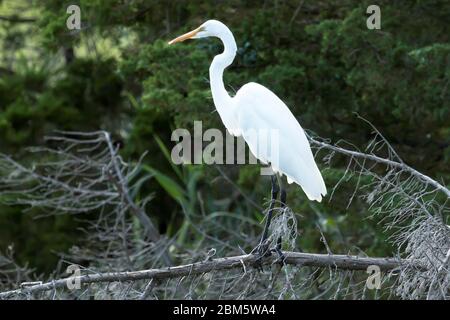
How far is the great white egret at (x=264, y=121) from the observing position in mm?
4629

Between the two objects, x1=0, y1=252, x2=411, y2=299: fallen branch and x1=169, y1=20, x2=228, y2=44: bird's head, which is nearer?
x1=0, y1=252, x2=411, y2=299: fallen branch

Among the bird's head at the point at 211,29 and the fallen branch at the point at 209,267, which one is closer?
the fallen branch at the point at 209,267

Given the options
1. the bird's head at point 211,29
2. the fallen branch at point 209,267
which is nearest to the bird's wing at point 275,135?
the bird's head at point 211,29

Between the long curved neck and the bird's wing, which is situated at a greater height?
the long curved neck

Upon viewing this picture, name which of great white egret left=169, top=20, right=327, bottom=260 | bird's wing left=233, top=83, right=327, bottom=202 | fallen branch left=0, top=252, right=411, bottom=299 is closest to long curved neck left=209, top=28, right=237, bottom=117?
great white egret left=169, top=20, right=327, bottom=260

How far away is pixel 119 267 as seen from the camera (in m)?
6.23

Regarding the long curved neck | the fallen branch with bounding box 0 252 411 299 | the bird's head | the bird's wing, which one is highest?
the bird's head

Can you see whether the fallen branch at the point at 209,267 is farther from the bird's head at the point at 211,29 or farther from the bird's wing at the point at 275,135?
the bird's head at the point at 211,29

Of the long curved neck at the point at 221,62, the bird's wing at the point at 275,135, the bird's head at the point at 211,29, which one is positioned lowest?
the bird's wing at the point at 275,135

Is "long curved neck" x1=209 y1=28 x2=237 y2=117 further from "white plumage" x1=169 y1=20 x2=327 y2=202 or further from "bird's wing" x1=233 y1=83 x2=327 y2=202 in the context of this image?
"bird's wing" x1=233 y1=83 x2=327 y2=202

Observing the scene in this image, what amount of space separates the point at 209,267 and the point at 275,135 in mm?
1037

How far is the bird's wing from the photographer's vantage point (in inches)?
183

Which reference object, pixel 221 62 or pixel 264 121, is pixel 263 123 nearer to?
pixel 264 121

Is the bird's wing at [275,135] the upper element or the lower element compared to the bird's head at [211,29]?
lower
